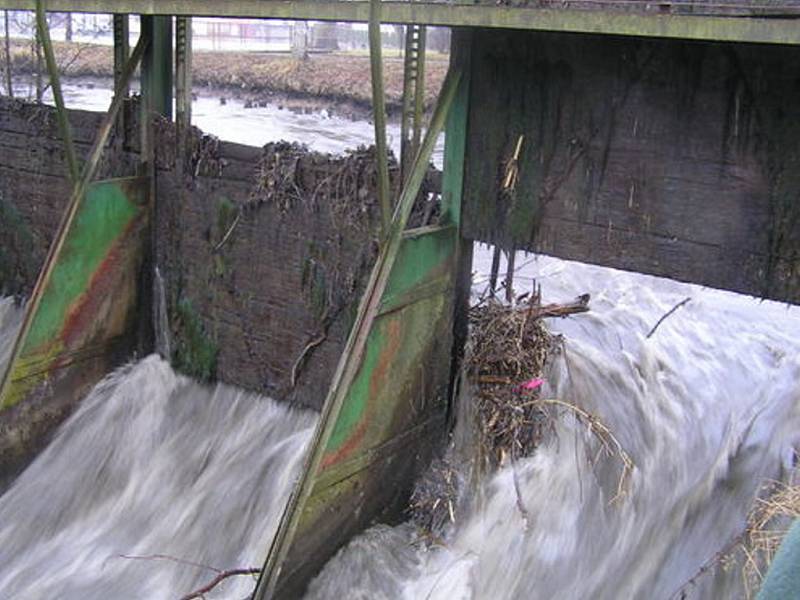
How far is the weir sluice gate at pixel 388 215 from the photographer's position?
5.06 meters

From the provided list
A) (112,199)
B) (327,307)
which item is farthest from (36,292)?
(327,307)

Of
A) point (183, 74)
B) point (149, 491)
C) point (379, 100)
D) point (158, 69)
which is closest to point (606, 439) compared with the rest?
point (379, 100)

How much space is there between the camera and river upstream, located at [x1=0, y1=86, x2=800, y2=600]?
19.1 feet

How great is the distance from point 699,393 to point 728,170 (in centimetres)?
234

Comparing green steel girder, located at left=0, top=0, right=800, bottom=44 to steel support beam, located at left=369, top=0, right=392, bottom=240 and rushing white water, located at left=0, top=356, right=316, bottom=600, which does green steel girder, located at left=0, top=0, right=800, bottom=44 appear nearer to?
steel support beam, located at left=369, top=0, right=392, bottom=240

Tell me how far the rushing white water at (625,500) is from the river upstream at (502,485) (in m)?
0.01

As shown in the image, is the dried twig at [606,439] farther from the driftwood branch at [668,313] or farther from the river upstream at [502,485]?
the driftwood branch at [668,313]

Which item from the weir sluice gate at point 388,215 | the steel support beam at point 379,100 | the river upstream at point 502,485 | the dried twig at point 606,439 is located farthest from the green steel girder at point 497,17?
the river upstream at point 502,485

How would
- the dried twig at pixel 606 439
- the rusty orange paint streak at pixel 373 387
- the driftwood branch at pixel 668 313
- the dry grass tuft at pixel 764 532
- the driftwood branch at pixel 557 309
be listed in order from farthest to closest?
the driftwood branch at pixel 668 313 → the driftwood branch at pixel 557 309 → the dried twig at pixel 606 439 → the rusty orange paint streak at pixel 373 387 → the dry grass tuft at pixel 764 532

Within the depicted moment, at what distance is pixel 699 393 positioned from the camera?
7047 millimetres

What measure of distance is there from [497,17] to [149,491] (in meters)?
4.14

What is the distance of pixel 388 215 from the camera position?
219 inches

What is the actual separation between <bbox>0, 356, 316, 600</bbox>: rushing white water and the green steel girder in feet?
9.22

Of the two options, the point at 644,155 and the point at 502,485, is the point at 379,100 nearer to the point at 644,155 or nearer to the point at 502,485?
the point at 644,155
